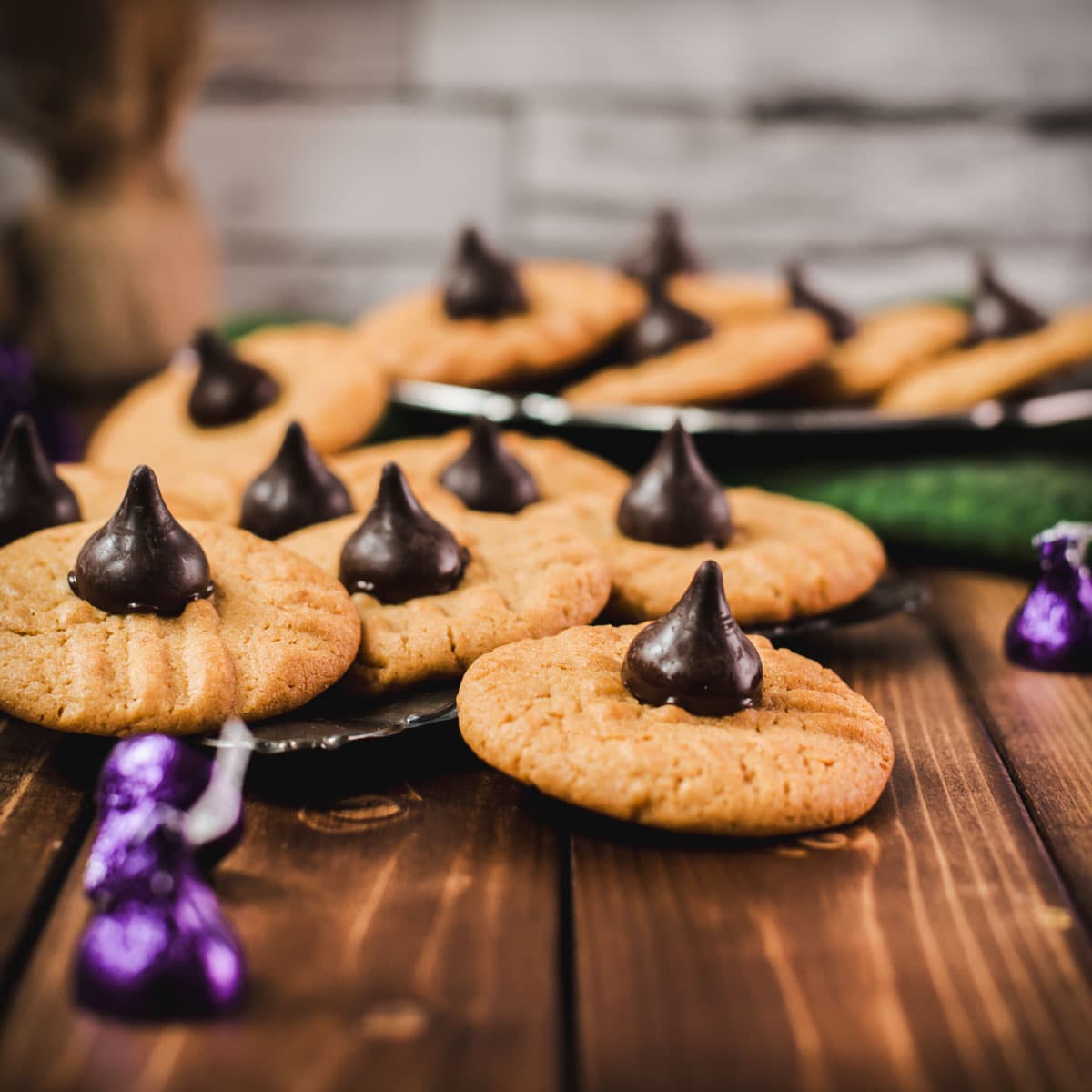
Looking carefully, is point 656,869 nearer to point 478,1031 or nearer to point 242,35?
point 478,1031

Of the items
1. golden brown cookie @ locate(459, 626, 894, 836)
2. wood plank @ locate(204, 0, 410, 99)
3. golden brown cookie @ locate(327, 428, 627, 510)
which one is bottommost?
golden brown cookie @ locate(327, 428, 627, 510)

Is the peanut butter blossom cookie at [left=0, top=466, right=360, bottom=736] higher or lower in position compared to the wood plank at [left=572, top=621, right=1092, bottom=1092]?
higher

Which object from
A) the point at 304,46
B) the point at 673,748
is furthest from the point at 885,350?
the point at 304,46

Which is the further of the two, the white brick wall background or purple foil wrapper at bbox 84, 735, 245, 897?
the white brick wall background

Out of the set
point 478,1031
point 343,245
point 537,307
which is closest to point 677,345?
point 537,307

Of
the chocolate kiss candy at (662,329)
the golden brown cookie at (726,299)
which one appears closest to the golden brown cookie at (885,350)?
the golden brown cookie at (726,299)

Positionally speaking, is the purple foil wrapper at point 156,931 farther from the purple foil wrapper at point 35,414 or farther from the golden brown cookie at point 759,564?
the purple foil wrapper at point 35,414

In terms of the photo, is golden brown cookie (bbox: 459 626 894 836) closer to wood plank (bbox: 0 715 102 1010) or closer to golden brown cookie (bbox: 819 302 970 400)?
wood plank (bbox: 0 715 102 1010)

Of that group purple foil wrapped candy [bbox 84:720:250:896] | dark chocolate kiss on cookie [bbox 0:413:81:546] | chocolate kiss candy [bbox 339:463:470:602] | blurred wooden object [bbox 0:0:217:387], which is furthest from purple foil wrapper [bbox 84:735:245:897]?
blurred wooden object [bbox 0:0:217:387]
